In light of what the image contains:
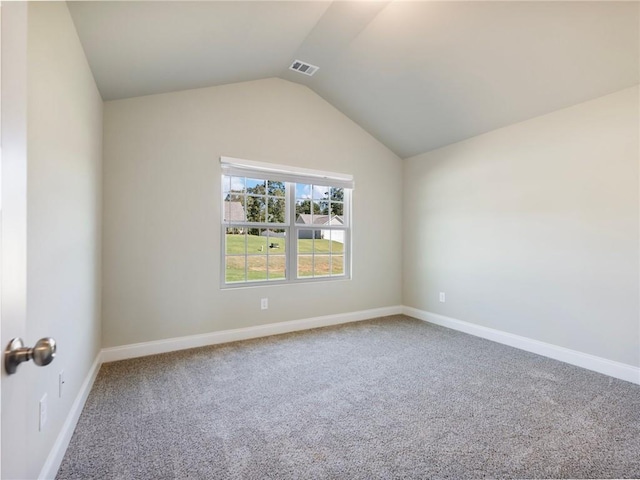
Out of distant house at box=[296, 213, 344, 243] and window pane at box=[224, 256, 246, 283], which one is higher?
distant house at box=[296, 213, 344, 243]

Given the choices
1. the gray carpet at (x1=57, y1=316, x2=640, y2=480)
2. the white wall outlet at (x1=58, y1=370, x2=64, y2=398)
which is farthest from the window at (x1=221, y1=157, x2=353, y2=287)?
the white wall outlet at (x1=58, y1=370, x2=64, y2=398)

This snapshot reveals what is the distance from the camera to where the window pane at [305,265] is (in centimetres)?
393

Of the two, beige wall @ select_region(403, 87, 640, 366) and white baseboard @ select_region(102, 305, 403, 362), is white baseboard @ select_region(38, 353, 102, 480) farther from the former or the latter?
beige wall @ select_region(403, 87, 640, 366)

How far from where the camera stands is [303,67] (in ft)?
11.1

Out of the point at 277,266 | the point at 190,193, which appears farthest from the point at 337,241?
the point at 190,193

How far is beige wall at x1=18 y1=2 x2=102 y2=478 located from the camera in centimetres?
127

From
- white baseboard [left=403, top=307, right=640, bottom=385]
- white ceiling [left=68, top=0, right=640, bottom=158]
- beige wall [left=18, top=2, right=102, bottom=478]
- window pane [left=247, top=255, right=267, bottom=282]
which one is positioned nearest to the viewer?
beige wall [left=18, top=2, right=102, bottom=478]

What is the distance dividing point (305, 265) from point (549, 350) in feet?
8.79

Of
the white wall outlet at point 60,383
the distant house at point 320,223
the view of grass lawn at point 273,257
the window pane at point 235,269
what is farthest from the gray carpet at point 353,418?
the distant house at point 320,223

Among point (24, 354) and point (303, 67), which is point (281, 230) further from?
point (24, 354)

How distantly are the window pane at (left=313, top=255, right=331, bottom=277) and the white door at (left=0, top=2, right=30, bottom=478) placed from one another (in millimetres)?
3395

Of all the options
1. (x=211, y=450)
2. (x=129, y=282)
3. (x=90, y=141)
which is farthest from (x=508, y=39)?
(x=129, y=282)

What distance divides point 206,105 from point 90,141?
1278mm

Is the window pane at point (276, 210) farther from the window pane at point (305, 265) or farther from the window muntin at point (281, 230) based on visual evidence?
the window pane at point (305, 265)
